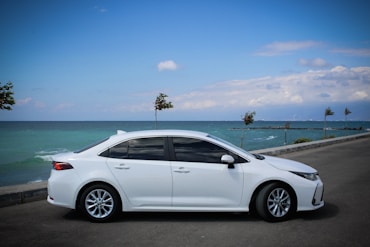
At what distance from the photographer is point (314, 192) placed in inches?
225

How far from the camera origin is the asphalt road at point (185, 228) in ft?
15.5

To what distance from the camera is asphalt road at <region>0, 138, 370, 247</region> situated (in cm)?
471

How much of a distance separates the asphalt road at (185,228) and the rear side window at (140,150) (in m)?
1.08

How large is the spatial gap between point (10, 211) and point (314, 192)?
5401 mm

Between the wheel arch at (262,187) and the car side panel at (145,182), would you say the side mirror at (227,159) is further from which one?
the car side panel at (145,182)

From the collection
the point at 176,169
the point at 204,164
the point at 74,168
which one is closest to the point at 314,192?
the point at 204,164

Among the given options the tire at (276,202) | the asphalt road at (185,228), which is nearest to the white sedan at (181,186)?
the tire at (276,202)

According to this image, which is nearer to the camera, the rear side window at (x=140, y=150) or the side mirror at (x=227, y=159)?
the side mirror at (x=227, y=159)

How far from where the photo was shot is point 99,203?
568 centimetres

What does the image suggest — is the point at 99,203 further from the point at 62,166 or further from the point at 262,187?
the point at 262,187

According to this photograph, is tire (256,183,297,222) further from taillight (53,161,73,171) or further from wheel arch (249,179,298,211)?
taillight (53,161,73,171)

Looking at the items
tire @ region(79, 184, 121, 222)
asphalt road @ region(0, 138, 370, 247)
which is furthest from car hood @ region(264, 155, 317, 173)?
tire @ region(79, 184, 121, 222)

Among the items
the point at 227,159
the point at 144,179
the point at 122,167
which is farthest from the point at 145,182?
the point at 227,159

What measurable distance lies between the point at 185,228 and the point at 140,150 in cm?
149
